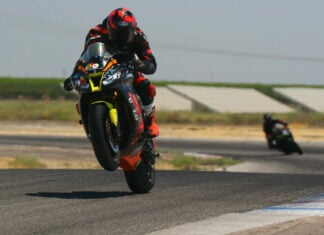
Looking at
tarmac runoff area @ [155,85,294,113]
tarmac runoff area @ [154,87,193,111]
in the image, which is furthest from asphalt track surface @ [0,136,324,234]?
tarmac runoff area @ [155,85,294,113]

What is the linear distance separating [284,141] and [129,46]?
75.6ft

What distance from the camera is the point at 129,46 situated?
9.81 meters

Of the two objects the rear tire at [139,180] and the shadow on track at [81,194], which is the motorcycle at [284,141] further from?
the shadow on track at [81,194]

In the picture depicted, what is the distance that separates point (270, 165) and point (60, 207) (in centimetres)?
1964

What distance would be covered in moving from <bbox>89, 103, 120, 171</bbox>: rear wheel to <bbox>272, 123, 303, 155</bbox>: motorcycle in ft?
77.2

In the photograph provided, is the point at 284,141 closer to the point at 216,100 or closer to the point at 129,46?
the point at 129,46

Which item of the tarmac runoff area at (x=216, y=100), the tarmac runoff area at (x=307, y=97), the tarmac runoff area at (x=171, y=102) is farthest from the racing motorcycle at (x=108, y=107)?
the tarmac runoff area at (x=307, y=97)

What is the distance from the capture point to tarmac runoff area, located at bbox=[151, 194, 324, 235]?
669 centimetres

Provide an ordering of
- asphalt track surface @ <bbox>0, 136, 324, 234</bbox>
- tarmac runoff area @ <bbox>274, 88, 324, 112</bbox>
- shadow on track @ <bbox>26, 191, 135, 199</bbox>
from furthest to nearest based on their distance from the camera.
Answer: tarmac runoff area @ <bbox>274, 88, 324, 112</bbox> → shadow on track @ <bbox>26, 191, 135, 199</bbox> → asphalt track surface @ <bbox>0, 136, 324, 234</bbox>

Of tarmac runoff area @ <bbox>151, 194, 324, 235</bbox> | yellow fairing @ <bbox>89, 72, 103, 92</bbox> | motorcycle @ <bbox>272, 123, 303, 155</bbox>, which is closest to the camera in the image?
tarmac runoff area @ <bbox>151, 194, 324, 235</bbox>

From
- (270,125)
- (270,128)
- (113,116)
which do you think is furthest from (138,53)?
(270,128)

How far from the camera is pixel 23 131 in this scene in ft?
170

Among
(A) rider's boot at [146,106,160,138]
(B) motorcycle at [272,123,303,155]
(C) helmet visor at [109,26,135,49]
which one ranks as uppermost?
Result: (C) helmet visor at [109,26,135,49]

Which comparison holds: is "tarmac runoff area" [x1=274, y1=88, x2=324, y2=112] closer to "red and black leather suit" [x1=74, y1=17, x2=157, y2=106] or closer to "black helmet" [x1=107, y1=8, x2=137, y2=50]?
"red and black leather suit" [x1=74, y1=17, x2=157, y2=106]
